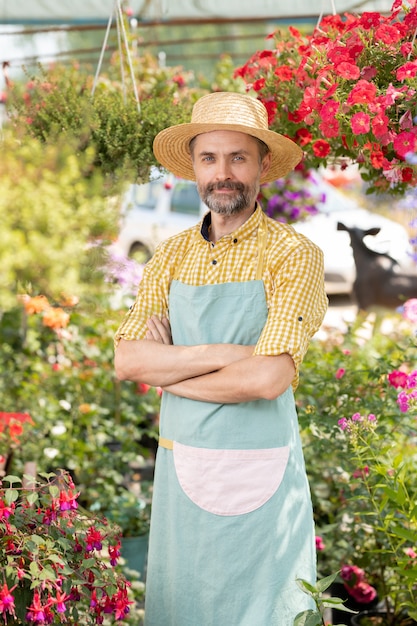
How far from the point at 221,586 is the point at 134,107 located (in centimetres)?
131

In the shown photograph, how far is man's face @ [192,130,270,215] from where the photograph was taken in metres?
2.00

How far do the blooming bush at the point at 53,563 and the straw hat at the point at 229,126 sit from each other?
856 millimetres

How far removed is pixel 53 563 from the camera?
1.76 meters

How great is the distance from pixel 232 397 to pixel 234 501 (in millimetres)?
234

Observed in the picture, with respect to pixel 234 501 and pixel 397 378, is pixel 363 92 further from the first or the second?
pixel 397 378

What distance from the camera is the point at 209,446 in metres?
1.96

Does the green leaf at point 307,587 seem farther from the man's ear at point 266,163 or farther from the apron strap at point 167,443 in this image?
the man's ear at point 266,163

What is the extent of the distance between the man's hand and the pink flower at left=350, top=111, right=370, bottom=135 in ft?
2.22

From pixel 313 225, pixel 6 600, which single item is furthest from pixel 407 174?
pixel 313 225

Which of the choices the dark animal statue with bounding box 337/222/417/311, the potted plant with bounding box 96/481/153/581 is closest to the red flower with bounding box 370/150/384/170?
the potted plant with bounding box 96/481/153/581

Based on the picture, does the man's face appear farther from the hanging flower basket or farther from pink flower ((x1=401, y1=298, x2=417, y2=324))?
→ pink flower ((x1=401, y1=298, x2=417, y2=324))

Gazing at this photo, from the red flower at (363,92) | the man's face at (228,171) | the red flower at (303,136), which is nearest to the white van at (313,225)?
the red flower at (303,136)

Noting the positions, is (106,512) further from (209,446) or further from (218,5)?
(218,5)

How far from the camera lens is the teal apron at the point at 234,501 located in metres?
1.93
